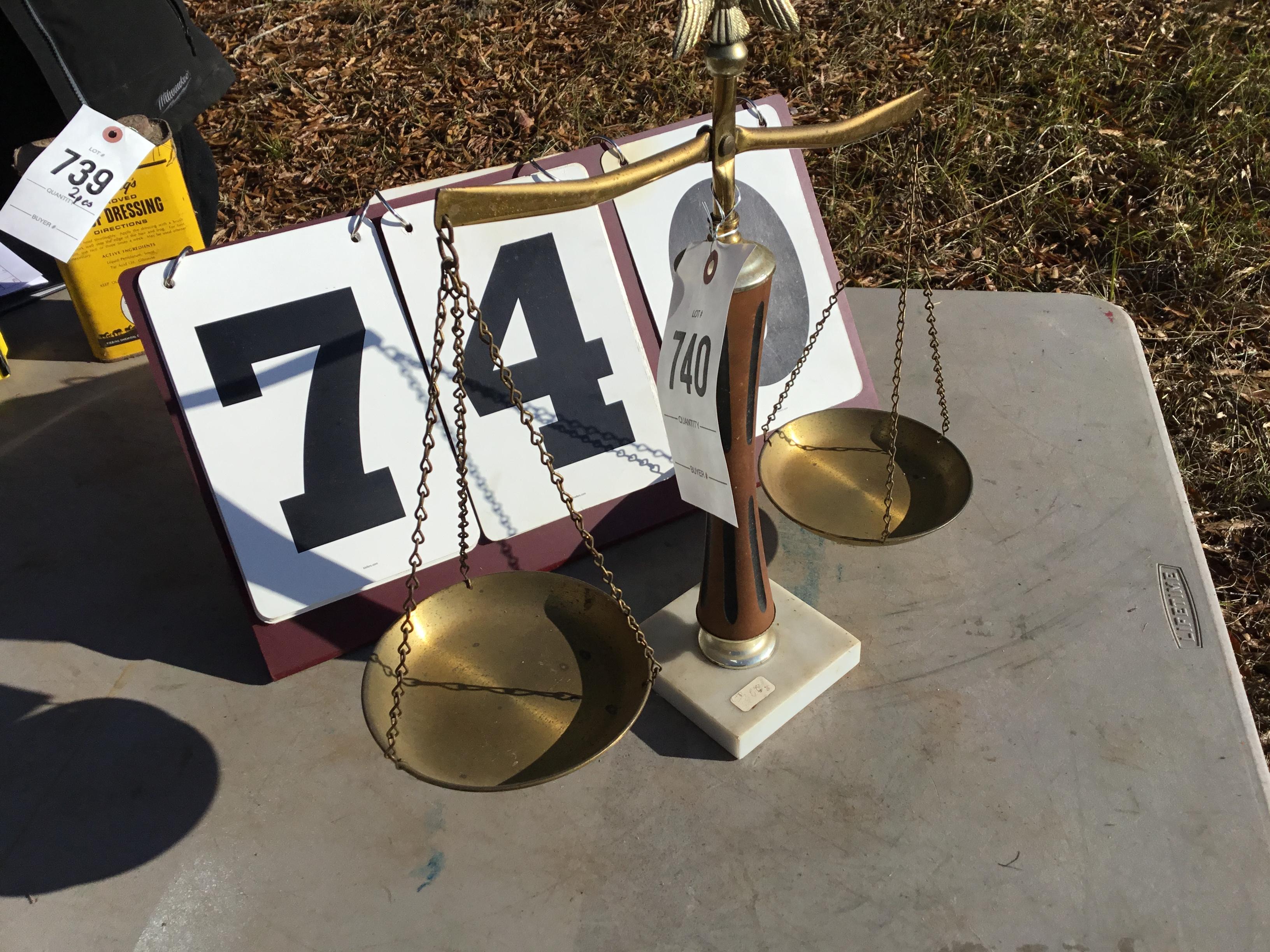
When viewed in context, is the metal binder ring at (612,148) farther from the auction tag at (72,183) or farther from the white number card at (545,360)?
the auction tag at (72,183)

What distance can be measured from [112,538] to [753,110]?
4.79 ft

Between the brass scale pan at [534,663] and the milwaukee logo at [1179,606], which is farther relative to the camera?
the milwaukee logo at [1179,606]

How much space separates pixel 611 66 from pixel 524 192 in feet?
10.1

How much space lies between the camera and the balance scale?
1.00 metres

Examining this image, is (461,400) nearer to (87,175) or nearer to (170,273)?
(170,273)

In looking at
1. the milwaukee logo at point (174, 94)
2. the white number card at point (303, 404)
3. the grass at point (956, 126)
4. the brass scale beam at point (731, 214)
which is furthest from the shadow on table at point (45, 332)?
the brass scale beam at point (731, 214)

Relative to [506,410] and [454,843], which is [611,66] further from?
[454,843]

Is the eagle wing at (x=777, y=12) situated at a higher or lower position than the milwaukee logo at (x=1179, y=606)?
higher

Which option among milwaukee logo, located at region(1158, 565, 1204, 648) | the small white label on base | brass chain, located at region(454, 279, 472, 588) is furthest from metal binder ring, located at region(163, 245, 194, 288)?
milwaukee logo, located at region(1158, 565, 1204, 648)

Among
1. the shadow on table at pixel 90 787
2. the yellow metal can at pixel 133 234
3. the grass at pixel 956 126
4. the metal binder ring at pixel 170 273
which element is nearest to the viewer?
the shadow on table at pixel 90 787

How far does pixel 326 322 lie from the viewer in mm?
1477

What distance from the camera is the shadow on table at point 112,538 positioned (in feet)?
5.22

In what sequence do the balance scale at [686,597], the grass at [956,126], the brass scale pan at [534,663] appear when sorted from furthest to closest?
the grass at [956,126]
the brass scale pan at [534,663]
the balance scale at [686,597]

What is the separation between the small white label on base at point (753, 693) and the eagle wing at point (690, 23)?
0.88m
